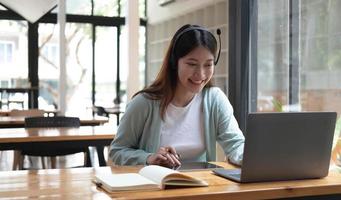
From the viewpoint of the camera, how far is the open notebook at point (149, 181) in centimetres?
117

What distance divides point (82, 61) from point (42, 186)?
351 inches

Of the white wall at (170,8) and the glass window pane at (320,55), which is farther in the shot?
the white wall at (170,8)

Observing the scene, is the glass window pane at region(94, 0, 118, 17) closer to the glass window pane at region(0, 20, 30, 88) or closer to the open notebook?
the glass window pane at region(0, 20, 30, 88)

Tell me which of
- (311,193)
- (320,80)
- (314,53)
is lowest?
(311,193)

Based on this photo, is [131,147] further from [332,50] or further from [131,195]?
[332,50]

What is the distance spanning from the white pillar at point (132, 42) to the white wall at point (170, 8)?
10.1ft

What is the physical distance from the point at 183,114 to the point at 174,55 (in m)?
0.25

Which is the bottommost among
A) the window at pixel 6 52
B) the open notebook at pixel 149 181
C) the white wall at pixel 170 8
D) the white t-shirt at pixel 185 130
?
the open notebook at pixel 149 181

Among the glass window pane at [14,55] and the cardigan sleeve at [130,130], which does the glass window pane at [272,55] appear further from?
the glass window pane at [14,55]

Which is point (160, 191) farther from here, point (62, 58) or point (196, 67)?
point (62, 58)

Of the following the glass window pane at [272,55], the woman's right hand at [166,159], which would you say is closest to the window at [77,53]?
the glass window pane at [272,55]

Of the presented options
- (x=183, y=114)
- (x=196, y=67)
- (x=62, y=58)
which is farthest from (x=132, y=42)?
(x=62, y=58)

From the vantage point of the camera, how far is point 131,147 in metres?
1.80

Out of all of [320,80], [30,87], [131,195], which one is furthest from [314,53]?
[30,87]
